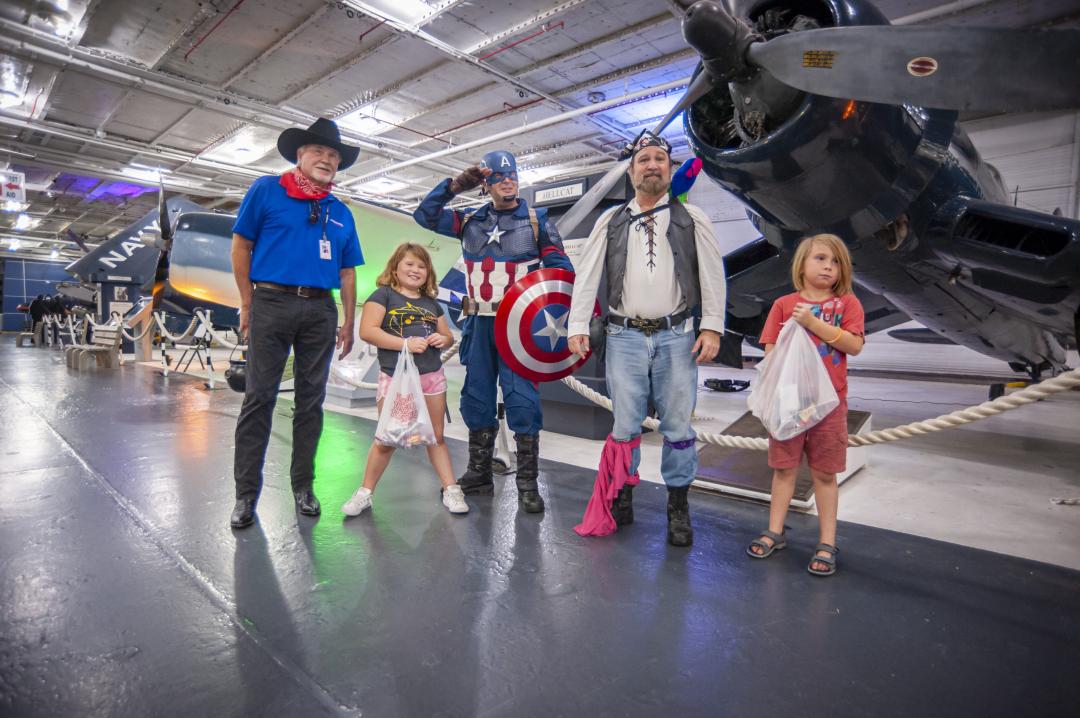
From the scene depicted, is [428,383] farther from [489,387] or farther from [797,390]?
[797,390]

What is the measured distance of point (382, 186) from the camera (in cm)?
1444

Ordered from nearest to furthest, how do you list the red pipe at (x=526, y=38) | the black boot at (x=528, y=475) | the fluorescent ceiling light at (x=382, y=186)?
the black boot at (x=528, y=475) < the red pipe at (x=526, y=38) < the fluorescent ceiling light at (x=382, y=186)

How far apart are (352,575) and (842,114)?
3.05 m

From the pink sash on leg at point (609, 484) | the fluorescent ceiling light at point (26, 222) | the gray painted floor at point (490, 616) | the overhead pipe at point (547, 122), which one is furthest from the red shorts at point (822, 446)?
the fluorescent ceiling light at point (26, 222)

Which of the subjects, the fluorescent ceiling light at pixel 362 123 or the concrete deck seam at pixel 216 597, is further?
the fluorescent ceiling light at pixel 362 123

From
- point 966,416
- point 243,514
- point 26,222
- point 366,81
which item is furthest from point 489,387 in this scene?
point 26,222

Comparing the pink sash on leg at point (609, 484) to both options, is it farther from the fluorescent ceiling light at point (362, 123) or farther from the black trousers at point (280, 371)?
the fluorescent ceiling light at point (362, 123)

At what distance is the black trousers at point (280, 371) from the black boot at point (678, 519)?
71.6 inches

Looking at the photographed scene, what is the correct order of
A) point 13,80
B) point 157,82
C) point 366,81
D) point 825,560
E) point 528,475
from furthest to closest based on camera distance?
point 366,81 < point 13,80 < point 157,82 < point 528,475 < point 825,560

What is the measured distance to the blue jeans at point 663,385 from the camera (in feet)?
7.75

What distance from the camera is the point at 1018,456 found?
4.31m

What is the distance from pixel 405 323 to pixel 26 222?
26.9m

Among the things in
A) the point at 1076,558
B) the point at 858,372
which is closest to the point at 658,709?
the point at 1076,558

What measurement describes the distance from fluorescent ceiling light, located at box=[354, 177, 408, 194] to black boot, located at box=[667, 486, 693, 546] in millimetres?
13246
